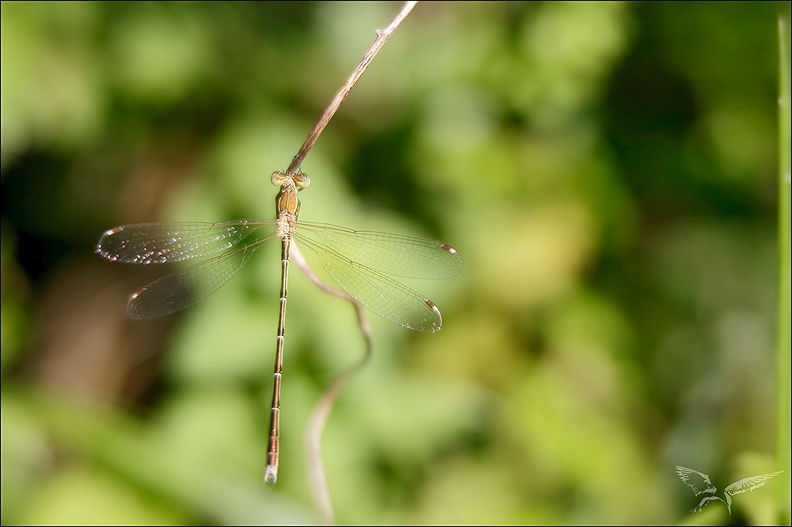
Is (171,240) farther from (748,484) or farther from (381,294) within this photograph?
(748,484)

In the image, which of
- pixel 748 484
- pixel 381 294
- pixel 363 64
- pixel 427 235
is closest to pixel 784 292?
pixel 748 484

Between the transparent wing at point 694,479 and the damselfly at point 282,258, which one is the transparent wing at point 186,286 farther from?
the transparent wing at point 694,479

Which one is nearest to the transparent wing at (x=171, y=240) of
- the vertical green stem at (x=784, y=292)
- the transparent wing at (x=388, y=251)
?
the transparent wing at (x=388, y=251)

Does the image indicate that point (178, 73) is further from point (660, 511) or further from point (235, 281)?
point (660, 511)

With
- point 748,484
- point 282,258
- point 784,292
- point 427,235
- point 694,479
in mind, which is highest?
point 427,235

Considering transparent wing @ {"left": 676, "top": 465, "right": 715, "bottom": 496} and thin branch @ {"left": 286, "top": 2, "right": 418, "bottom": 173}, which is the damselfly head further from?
transparent wing @ {"left": 676, "top": 465, "right": 715, "bottom": 496}

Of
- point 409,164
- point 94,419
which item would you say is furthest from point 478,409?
point 94,419
